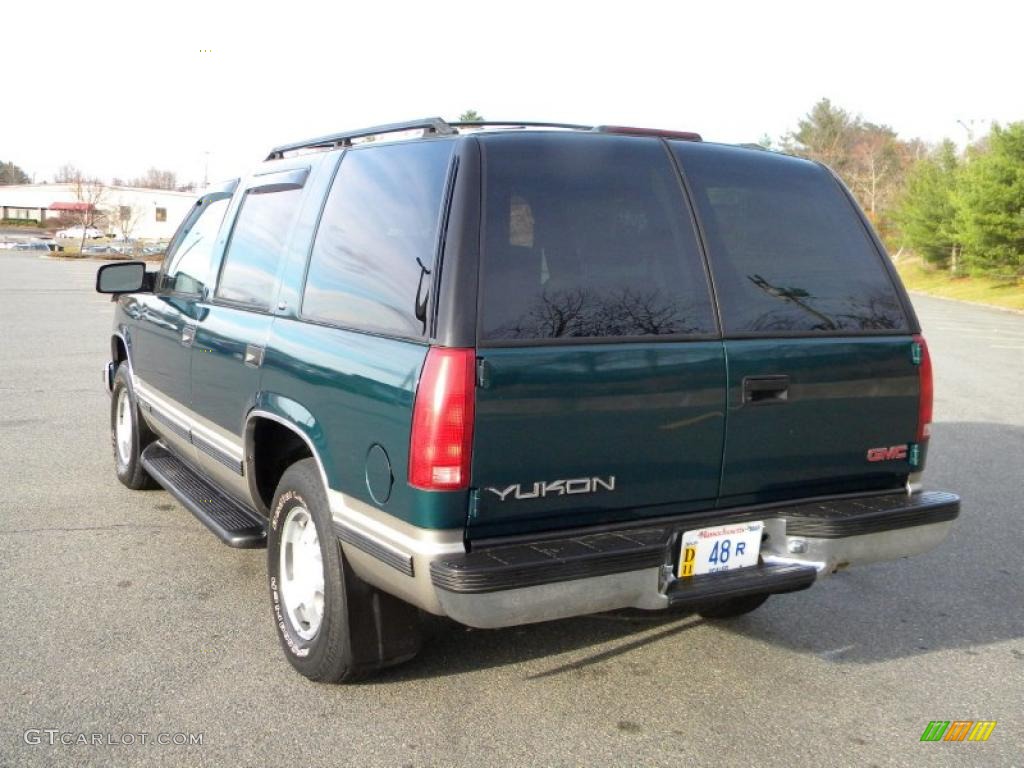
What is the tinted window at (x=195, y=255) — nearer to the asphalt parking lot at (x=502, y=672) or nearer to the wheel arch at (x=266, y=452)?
the wheel arch at (x=266, y=452)

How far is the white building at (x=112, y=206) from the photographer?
75375 mm

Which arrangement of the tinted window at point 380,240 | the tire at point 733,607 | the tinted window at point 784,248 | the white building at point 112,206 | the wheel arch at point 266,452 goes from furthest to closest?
the white building at point 112,206, the tire at point 733,607, the wheel arch at point 266,452, the tinted window at point 784,248, the tinted window at point 380,240

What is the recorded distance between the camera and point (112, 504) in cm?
631

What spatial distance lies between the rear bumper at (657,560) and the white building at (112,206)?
45.1m

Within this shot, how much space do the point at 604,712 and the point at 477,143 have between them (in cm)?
207

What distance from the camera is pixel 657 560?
337 cm

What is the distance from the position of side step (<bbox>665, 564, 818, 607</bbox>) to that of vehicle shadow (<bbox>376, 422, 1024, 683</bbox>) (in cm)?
78

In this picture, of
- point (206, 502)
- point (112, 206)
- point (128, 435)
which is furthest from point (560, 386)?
point (112, 206)

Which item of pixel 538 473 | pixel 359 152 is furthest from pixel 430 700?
pixel 359 152

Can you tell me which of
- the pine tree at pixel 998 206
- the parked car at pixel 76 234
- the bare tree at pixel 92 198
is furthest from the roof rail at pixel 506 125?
the parked car at pixel 76 234

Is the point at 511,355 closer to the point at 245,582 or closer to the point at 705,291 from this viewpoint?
the point at 705,291

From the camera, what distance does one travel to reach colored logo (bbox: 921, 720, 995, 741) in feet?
11.8

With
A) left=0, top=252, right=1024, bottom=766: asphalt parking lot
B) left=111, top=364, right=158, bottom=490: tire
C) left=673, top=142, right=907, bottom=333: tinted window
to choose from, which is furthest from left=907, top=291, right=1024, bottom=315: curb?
left=673, top=142, right=907, bottom=333: tinted window

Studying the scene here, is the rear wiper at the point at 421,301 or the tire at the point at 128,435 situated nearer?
the rear wiper at the point at 421,301
